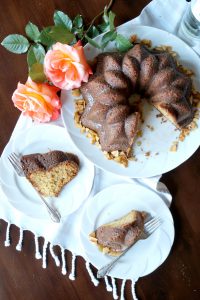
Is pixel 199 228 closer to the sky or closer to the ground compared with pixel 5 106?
closer to the ground

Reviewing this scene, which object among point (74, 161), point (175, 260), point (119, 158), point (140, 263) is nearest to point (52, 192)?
point (74, 161)

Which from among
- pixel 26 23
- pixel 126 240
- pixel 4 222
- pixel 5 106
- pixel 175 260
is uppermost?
pixel 26 23

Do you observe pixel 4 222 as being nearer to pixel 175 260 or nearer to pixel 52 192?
pixel 52 192

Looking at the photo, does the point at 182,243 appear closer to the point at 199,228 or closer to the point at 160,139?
the point at 199,228

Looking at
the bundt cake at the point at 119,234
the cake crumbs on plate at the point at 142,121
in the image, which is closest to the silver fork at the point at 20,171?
the bundt cake at the point at 119,234

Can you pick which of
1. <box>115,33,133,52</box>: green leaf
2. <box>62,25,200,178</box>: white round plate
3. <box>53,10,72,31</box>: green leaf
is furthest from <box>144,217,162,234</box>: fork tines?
<box>53,10,72,31</box>: green leaf

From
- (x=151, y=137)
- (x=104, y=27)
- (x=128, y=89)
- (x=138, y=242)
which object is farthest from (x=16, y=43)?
(x=138, y=242)
